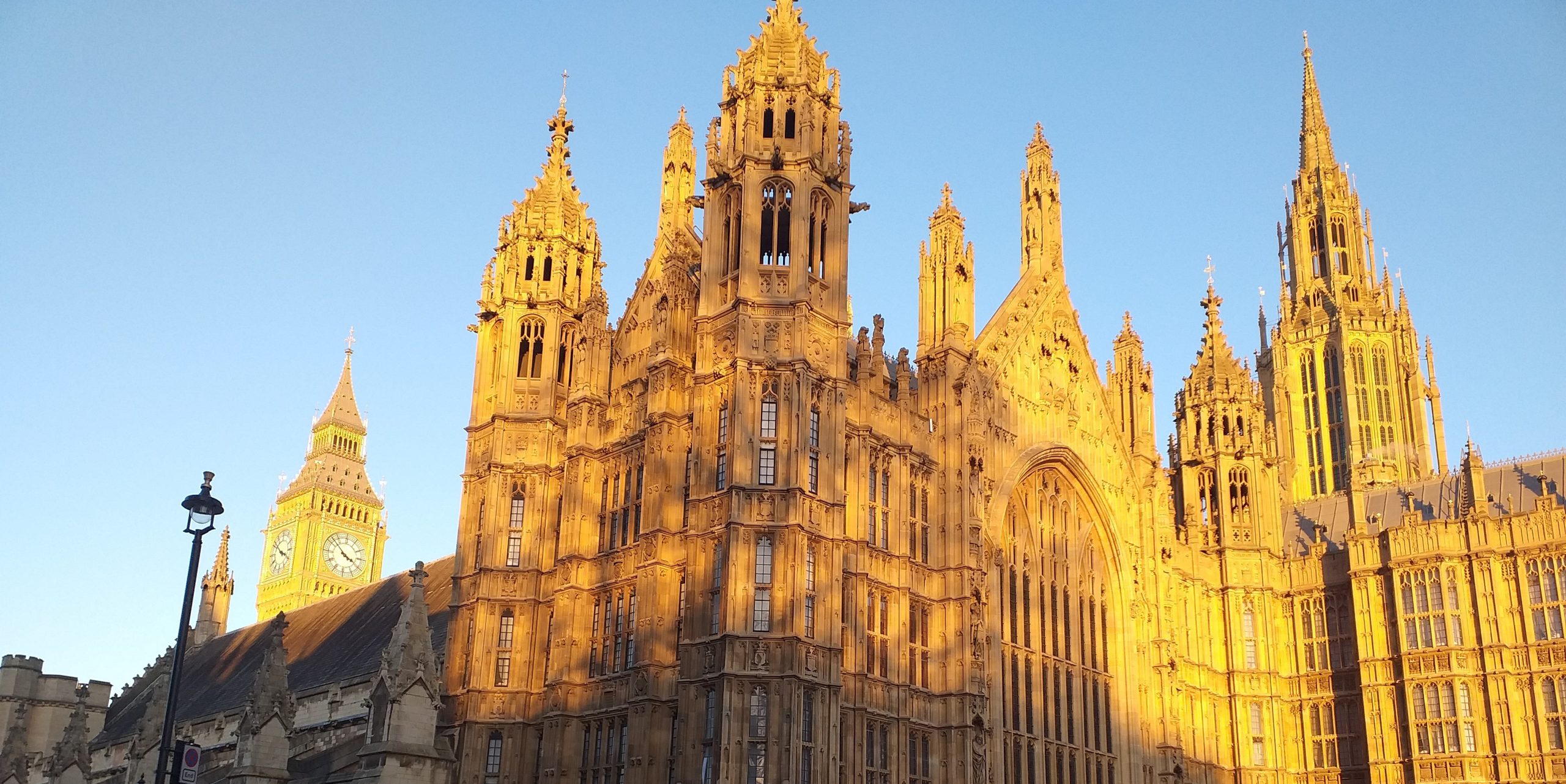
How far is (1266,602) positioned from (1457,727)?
8.64 metres

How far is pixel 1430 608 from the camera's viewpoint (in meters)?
55.9

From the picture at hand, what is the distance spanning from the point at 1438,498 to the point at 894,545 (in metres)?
32.3

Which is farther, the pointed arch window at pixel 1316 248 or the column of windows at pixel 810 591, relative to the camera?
the pointed arch window at pixel 1316 248

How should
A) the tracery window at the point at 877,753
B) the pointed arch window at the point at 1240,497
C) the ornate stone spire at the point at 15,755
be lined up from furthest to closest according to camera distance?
the ornate stone spire at the point at 15,755, the pointed arch window at the point at 1240,497, the tracery window at the point at 877,753

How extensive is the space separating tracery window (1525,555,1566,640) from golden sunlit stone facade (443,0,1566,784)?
11 centimetres

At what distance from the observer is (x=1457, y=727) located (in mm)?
54125

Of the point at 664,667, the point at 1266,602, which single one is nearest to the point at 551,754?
the point at 664,667

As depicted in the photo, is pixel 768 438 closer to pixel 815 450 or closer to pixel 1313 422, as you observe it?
pixel 815 450

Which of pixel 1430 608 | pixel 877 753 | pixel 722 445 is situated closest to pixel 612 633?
pixel 722 445

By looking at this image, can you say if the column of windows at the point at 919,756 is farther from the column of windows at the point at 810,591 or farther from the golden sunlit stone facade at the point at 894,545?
the column of windows at the point at 810,591

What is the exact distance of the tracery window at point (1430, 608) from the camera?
55344 millimetres

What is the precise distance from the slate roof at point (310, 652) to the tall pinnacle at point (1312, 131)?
69.1m

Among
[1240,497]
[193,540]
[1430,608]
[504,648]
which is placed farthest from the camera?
[1240,497]

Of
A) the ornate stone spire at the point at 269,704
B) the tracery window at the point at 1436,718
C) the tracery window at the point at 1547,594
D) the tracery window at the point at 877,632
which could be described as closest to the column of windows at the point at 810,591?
the tracery window at the point at 877,632
